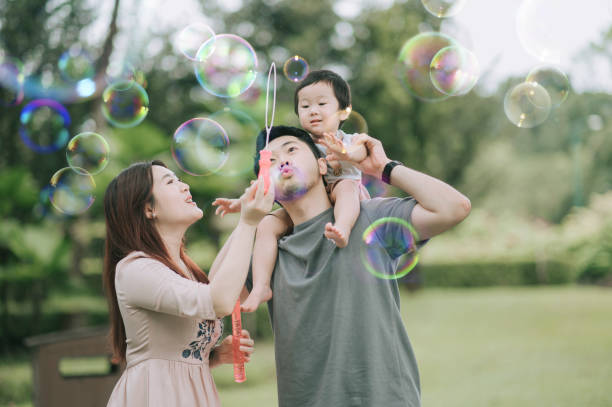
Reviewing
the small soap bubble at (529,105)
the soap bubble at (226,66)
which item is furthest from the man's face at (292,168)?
the small soap bubble at (529,105)

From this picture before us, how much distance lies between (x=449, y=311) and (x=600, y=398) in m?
8.12

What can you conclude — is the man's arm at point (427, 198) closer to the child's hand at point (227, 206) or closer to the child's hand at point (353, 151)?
the child's hand at point (353, 151)

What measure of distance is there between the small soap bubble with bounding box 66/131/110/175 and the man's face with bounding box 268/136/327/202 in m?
1.64

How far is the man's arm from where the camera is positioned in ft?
6.65

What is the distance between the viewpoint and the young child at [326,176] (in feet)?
7.11

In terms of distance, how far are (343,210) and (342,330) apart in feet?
1.47

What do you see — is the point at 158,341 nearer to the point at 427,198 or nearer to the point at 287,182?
the point at 287,182

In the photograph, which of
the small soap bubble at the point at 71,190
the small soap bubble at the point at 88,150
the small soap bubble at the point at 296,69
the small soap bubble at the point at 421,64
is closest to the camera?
the small soap bubble at the point at 296,69

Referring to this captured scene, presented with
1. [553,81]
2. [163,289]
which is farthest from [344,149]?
[553,81]

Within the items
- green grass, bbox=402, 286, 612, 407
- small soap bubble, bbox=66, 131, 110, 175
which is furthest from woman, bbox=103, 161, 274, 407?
green grass, bbox=402, 286, 612, 407

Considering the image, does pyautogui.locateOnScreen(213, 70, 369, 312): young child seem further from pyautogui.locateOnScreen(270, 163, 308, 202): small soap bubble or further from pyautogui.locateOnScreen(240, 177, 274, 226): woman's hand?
pyautogui.locateOnScreen(240, 177, 274, 226): woman's hand

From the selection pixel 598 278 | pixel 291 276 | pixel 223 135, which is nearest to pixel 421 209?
pixel 291 276

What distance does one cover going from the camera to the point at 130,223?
2.31 meters

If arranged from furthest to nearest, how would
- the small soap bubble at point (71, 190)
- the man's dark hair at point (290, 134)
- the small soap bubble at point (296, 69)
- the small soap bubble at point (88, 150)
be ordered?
the small soap bubble at point (88, 150), the small soap bubble at point (71, 190), the small soap bubble at point (296, 69), the man's dark hair at point (290, 134)
